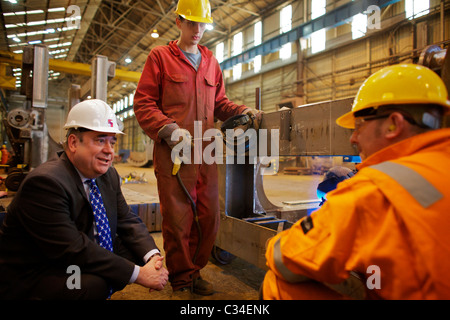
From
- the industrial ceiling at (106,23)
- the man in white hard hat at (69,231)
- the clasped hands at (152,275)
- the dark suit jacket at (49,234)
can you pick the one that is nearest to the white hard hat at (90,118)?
the man in white hard hat at (69,231)

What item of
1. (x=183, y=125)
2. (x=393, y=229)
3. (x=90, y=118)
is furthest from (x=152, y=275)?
(x=393, y=229)

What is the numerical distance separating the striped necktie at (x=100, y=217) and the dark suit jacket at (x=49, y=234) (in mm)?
109

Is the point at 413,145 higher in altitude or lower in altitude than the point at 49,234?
higher

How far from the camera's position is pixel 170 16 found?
12633 millimetres

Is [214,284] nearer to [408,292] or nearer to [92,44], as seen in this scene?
[408,292]

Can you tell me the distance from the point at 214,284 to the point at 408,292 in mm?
1650

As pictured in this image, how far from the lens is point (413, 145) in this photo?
2.65ft

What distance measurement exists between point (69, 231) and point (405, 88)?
1.34 meters

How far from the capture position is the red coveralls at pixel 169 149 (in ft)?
6.25

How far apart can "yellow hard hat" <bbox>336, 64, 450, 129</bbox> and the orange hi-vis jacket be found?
13 centimetres

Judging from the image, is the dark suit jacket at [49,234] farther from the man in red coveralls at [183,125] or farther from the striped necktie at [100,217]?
the man in red coveralls at [183,125]

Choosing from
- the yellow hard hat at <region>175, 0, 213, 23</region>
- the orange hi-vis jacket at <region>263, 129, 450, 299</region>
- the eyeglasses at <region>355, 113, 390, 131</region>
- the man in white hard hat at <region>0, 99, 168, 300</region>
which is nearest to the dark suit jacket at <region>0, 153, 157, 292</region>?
the man in white hard hat at <region>0, 99, 168, 300</region>

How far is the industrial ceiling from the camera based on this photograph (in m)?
9.87

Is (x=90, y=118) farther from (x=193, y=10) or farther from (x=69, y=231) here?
(x=193, y=10)
